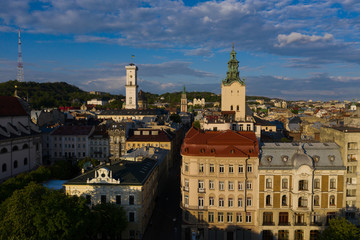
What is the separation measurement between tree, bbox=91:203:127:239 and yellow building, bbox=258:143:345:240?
20.6m

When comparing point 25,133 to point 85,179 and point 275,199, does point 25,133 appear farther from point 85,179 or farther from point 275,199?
point 275,199

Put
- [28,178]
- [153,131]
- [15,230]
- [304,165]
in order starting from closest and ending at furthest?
1. [15,230]
2. [304,165]
3. [28,178]
4. [153,131]

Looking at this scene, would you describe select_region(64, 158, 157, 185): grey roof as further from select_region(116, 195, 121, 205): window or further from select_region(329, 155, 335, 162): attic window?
select_region(329, 155, 335, 162): attic window

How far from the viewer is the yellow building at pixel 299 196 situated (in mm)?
44062

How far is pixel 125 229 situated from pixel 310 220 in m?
27.9

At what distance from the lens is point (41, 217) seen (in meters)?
33.2

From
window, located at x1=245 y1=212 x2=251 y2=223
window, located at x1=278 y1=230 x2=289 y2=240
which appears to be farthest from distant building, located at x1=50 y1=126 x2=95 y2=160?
window, located at x1=278 y1=230 x2=289 y2=240

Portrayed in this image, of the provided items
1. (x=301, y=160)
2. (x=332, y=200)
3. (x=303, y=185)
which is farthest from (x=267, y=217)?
(x=332, y=200)

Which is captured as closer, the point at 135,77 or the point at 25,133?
the point at 25,133

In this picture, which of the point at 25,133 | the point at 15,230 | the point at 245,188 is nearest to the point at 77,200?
the point at 15,230

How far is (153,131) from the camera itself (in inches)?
3794

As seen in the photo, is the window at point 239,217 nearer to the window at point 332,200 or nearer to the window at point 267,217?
the window at point 267,217

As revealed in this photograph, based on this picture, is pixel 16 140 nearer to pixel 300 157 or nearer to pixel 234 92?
pixel 234 92

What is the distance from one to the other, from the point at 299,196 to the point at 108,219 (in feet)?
92.0
